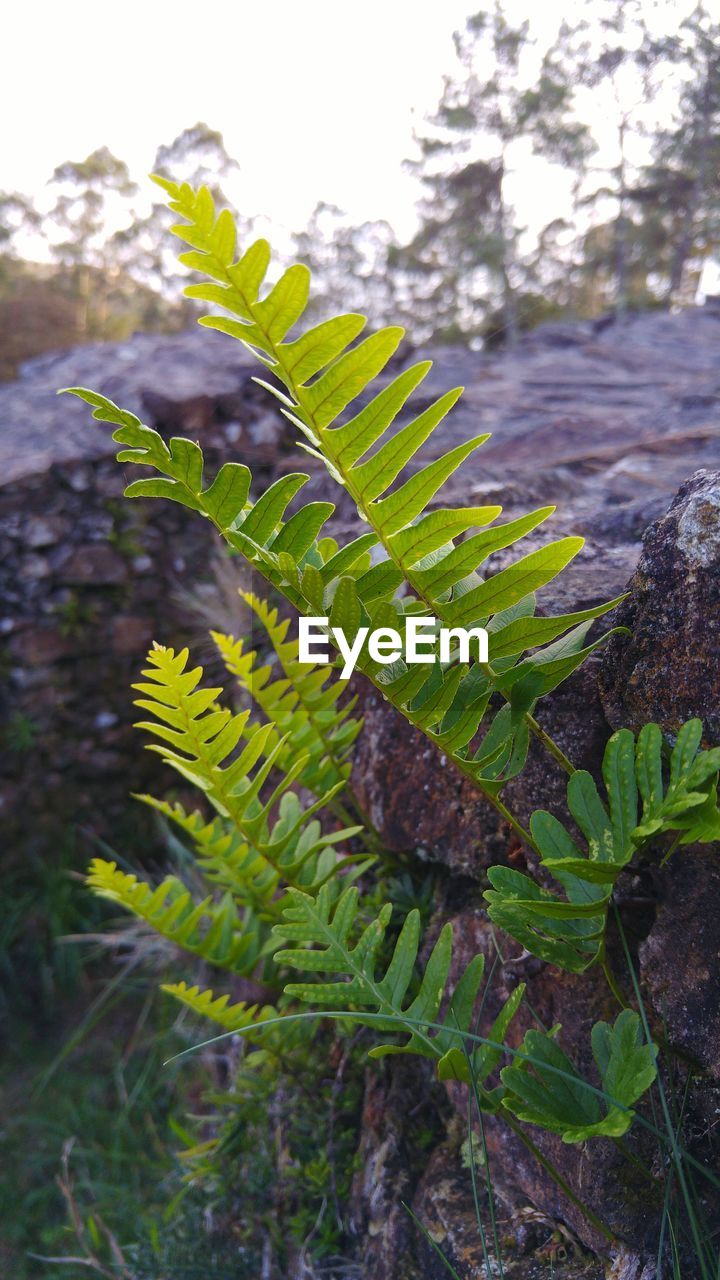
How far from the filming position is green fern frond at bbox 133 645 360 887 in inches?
36.0

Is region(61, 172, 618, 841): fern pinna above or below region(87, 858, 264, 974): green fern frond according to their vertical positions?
above

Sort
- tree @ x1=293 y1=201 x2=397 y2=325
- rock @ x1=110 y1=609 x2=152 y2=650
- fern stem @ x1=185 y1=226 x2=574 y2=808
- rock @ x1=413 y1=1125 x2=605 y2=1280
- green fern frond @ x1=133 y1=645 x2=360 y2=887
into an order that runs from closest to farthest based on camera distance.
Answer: fern stem @ x1=185 y1=226 x2=574 y2=808, green fern frond @ x1=133 y1=645 x2=360 y2=887, rock @ x1=413 y1=1125 x2=605 y2=1280, rock @ x1=110 y1=609 x2=152 y2=650, tree @ x1=293 y1=201 x2=397 y2=325

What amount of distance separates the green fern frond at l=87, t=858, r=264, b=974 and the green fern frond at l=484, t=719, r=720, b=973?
0.54m

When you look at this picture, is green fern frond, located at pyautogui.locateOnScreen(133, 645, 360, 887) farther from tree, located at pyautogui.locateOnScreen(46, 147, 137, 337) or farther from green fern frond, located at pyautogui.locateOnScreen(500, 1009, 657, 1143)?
tree, located at pyautogui.locateOnScreen(46, 147, 137, 337)

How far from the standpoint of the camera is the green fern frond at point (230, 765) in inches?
36.0

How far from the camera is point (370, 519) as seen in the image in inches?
33.7

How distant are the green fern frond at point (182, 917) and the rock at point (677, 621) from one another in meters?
0.66

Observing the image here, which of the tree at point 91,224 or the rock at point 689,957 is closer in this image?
the rock at point 689,957

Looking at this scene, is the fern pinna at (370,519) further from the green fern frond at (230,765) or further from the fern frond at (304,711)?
the fern frond at (304,711)

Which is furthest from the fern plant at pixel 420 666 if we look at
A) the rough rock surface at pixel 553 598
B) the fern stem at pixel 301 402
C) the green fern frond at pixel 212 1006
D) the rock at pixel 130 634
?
the rock at pixel 130 634

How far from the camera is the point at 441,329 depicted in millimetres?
11242

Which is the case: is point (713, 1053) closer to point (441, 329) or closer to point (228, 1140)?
point (228, 1140)

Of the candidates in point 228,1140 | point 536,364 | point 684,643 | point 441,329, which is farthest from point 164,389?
point 441,329

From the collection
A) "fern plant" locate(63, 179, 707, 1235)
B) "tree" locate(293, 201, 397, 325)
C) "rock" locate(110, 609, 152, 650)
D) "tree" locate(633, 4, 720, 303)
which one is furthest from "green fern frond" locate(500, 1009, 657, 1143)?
"tree" locate(293, 201, 397, 325)
